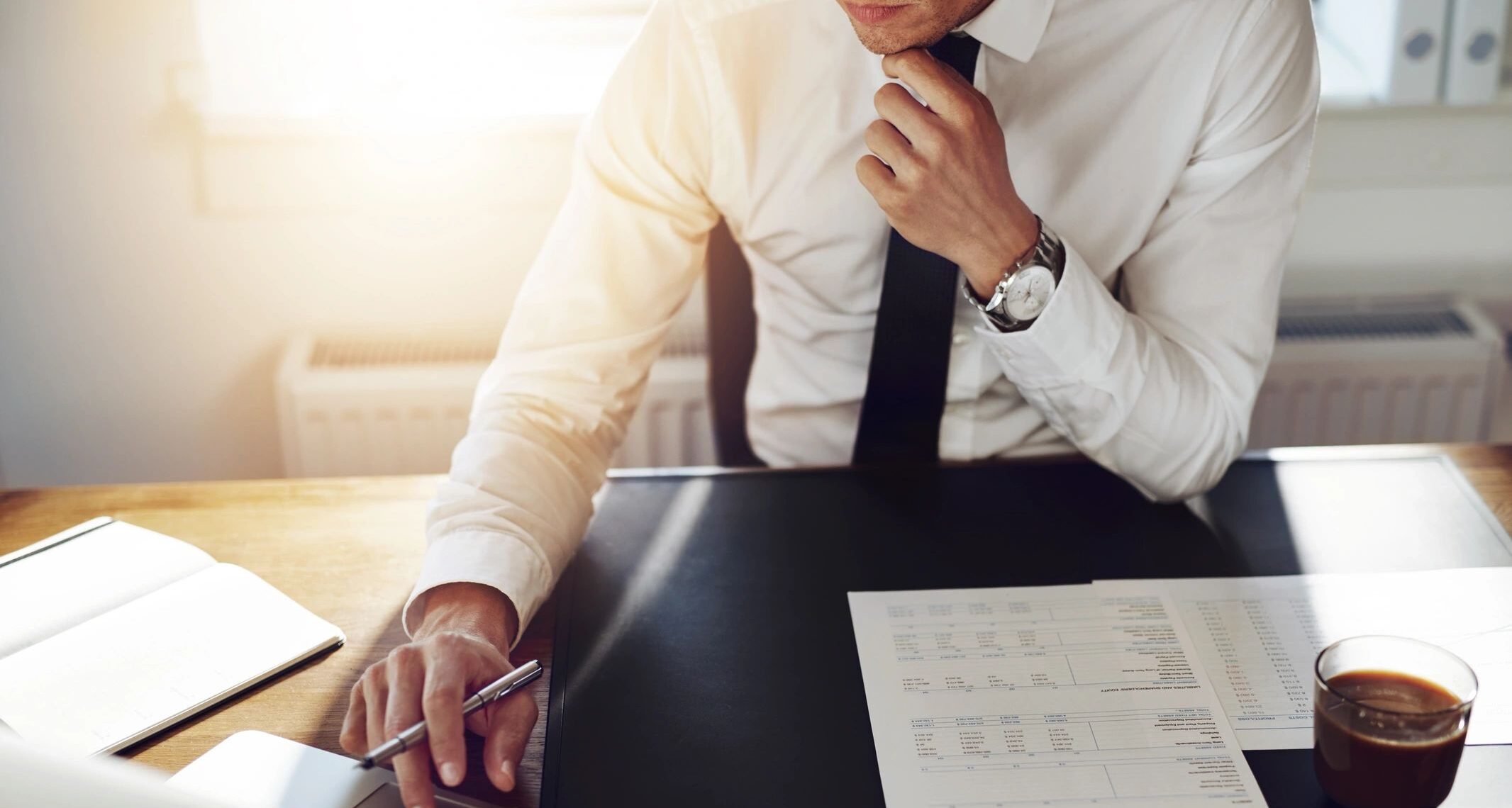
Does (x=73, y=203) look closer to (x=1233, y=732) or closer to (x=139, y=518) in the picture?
(x=139, y=518)

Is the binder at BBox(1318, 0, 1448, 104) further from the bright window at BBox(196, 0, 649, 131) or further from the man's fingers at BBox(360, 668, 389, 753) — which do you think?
the man's fingers at BBox(360, 668, 389, 753)

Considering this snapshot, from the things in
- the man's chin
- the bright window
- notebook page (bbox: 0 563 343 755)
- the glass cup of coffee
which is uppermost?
the man's chin

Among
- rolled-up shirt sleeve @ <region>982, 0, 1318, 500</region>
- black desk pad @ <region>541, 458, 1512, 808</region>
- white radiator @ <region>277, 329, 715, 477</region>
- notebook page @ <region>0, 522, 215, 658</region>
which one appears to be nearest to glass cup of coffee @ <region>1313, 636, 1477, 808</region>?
black desk pad @ <region>541, 458, 1512, 808</region>

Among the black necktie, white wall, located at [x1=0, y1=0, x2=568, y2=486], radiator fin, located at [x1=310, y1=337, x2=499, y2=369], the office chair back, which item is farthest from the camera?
radiator fin, located at [x1=310, y1=337, x2=499, y2=369]

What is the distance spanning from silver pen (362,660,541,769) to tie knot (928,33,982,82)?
59cm

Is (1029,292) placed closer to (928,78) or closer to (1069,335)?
(1069,335)

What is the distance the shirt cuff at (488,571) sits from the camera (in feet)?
2.85

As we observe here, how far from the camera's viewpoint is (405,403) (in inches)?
66.7

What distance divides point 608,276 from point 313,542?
1.14 feet

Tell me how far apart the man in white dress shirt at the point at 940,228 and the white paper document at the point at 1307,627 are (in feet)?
0.49

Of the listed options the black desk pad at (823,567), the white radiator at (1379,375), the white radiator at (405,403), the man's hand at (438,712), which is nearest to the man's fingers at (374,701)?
the man's hand at (438,712)

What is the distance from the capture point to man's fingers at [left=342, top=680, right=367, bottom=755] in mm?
742

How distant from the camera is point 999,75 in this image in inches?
42.2

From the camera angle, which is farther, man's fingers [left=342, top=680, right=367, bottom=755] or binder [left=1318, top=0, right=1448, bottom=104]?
binder [left=1318, top=0, right=1448, bottom=104]
